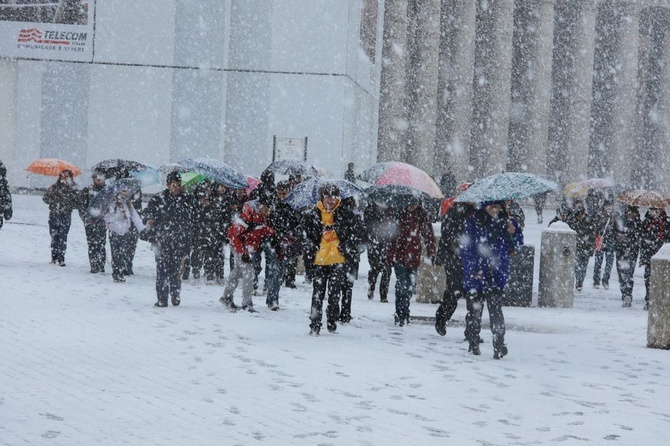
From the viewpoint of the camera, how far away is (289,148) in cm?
2802

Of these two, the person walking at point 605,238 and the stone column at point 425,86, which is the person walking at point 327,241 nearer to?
the person walking at point 605,238

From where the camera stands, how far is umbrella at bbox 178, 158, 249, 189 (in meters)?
Answer: 12.7

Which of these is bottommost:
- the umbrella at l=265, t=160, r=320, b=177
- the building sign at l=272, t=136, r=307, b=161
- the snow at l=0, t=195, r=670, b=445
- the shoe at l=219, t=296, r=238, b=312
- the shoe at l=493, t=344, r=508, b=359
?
the snow at l=0, t=195, r=670, b=445

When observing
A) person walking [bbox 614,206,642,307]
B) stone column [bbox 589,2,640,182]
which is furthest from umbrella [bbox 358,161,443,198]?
stone column [bbox 589,2,640,182]

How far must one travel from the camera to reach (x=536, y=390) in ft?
26.0

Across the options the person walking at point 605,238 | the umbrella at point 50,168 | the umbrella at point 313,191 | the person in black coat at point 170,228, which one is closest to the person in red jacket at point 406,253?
the umbrella at point 313,191

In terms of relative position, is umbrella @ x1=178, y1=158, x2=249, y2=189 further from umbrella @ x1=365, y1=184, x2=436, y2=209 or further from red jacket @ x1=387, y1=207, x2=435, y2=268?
red jacket @ x1=387, y1=207, x2=435, y2=268

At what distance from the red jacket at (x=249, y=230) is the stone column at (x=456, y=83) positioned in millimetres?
32517

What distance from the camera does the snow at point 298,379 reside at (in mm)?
6191

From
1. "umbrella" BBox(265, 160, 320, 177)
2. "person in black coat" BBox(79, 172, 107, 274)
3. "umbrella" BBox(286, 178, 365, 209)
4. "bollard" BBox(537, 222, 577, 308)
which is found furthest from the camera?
"person in black coat" BBox(79, 172, 107, 274)

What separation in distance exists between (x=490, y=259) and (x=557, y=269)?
631 centimetres

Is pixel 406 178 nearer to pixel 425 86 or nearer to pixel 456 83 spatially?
pixel 425 86

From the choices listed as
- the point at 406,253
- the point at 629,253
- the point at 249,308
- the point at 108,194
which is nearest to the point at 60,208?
the point at 108,194

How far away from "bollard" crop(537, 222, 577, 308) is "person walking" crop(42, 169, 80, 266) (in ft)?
26.4
